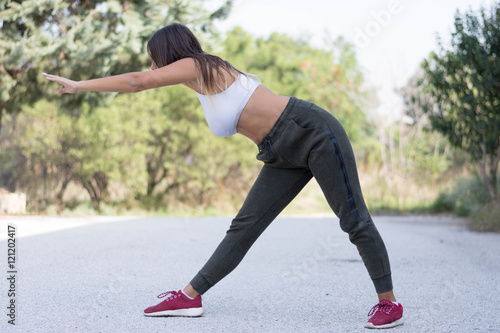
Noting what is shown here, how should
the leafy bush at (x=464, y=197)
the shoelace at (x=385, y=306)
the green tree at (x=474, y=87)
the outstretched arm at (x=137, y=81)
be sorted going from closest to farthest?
1. the outstretched arm at (x=137, y=81)
2. the shoelace at (x=385, y=306)
3. the green tree at (x=474, y=87)
4. the leafy bush at (x=464, y=197)

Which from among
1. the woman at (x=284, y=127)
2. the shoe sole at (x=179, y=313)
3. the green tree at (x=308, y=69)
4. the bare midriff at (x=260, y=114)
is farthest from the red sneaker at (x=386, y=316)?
the green tree at (x=308, y=69)

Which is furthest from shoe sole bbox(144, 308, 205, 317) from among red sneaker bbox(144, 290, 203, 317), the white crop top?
the white crop top

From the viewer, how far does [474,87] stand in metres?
9.50

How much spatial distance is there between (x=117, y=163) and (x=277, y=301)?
11.5 m

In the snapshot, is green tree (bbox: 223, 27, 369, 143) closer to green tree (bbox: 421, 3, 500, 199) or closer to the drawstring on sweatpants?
green tree (bbox: 421, 3, 500, 199)

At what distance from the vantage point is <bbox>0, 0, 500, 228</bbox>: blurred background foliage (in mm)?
10211

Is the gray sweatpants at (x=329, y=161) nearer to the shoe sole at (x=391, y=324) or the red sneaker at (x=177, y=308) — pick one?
the shoe sole at (x=391, y=324)

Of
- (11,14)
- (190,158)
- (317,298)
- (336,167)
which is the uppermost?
(11,14)

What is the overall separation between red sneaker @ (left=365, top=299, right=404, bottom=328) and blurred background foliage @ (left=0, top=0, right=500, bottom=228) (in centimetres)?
433

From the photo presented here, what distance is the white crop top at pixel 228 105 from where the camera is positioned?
2.73 m

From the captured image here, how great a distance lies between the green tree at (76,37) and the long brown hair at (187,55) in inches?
314

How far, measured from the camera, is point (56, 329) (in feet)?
8.90

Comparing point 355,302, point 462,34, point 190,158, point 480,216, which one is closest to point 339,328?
point 355,302

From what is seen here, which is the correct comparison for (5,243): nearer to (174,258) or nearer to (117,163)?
(174,258)
